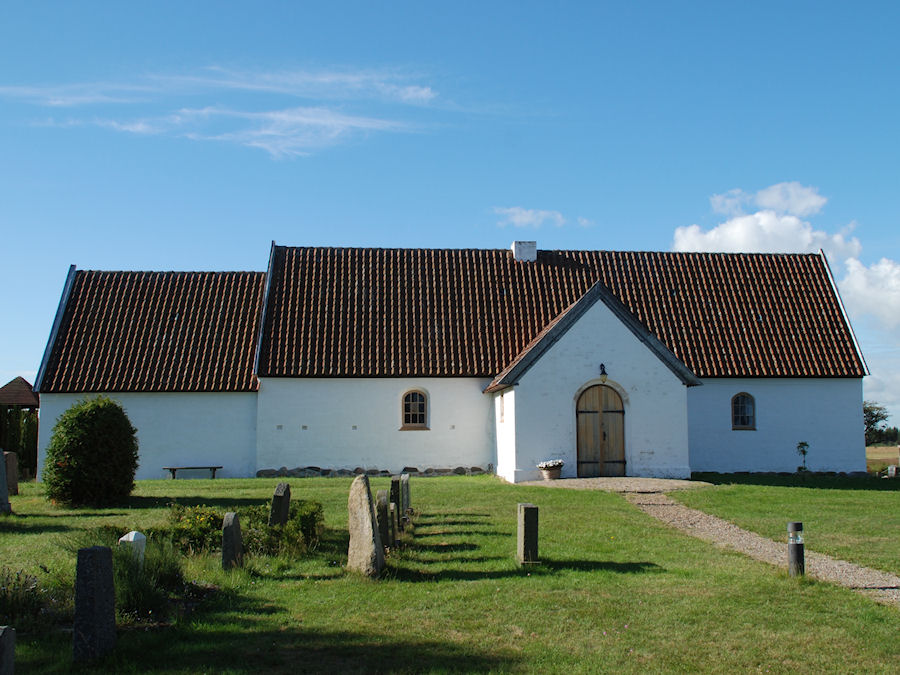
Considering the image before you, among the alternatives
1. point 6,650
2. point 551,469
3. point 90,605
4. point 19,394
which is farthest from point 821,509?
point 19,394

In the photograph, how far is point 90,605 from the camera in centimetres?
639

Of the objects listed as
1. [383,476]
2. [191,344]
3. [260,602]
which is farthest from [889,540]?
[191,344]

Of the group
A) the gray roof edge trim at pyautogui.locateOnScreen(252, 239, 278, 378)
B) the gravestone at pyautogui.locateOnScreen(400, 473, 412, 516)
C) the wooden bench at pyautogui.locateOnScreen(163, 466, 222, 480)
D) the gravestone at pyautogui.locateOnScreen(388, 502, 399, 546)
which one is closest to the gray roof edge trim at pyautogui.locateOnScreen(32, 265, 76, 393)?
the wooden bench at pyautogui.locateOnScreen(163, 466, 222, 480)

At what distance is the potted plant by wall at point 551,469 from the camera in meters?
20.8

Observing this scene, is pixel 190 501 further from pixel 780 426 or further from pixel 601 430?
pixel 780 426

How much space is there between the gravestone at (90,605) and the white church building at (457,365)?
15416mm

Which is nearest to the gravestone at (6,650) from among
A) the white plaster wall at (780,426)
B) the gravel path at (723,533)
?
the gravel path at (723,533)

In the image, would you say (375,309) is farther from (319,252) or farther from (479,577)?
(479,577)

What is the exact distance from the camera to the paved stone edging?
9.30 meters

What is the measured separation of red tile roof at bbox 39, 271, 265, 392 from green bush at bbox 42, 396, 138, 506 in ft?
26.5

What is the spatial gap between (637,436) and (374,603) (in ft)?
48.1

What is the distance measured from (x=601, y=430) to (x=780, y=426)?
23.5 ft

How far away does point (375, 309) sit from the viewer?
25906mm

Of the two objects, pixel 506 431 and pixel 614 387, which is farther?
pixel 506 431
